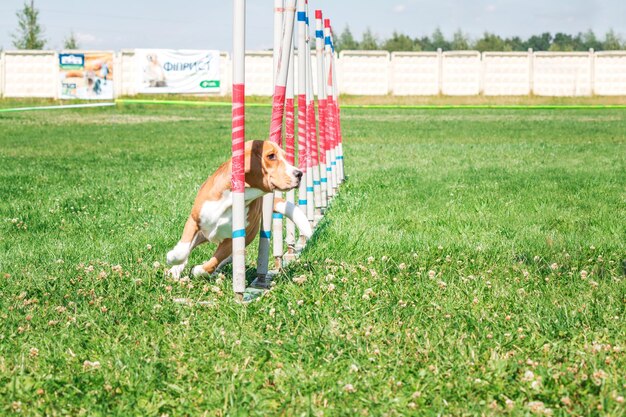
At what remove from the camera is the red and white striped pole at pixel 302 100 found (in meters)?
7.37

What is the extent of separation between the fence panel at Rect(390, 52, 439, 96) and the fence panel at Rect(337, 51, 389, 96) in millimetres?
660

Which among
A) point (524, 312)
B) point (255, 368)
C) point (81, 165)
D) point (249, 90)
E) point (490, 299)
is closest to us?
point (255, 368)

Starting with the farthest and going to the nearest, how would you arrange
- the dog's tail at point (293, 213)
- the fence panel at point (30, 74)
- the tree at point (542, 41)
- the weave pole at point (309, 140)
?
the tree at point (542, 41)
the fence panel at point (30, 74)
the weave pole at point (309, 140)
the dog's tail at point (293, 213)

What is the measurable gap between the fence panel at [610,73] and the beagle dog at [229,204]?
5811 cm

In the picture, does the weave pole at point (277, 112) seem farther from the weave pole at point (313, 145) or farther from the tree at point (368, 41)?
the tree at point (368, 41)

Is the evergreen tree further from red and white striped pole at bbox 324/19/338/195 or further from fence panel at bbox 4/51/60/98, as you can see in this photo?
red and white striped pole at bbox 324/19/338/195

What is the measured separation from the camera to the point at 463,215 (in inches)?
350

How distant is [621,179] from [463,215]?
414 cm

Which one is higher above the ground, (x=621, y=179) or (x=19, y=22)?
(x=19, y=22)

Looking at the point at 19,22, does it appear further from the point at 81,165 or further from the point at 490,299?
the point at 490,299

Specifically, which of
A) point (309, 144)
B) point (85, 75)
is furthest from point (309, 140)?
point (85, 75)

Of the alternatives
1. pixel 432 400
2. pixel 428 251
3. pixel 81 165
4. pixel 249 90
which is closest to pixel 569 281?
pixel 428 251

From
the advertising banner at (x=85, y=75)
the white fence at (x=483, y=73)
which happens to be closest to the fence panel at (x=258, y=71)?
the white fence at (x=483, y=73)

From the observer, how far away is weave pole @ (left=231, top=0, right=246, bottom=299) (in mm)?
5180
